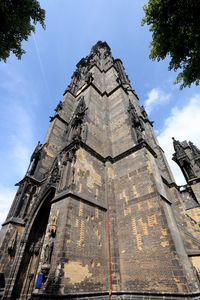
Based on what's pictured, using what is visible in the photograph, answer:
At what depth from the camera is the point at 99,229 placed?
24.7ft

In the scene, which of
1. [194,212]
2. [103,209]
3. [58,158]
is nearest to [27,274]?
[103,209]

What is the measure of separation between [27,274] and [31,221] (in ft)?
8.40

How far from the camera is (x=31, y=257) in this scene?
8820mm

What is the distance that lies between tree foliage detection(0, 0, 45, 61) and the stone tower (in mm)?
5372

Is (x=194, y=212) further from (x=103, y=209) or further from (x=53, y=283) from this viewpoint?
(x=53, y=283)

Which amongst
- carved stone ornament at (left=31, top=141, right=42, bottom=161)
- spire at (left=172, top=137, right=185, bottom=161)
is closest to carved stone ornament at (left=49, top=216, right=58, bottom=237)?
carved stone ornament at (left=31, top=141, right=42, bottom=161)

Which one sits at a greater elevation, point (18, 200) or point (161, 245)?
point (18, 200)

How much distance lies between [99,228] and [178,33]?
27.2ft

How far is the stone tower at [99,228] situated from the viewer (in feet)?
18.3

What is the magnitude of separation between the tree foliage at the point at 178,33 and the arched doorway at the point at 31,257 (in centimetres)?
864

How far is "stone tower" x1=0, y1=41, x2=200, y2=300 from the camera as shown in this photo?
558 centimetres

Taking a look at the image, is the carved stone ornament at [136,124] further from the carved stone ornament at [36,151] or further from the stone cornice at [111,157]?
the carved stone ornament at [36,151]

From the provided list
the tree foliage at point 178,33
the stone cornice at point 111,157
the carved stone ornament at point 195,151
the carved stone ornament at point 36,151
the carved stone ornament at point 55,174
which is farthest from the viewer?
the carved stone ornament at point 195,151

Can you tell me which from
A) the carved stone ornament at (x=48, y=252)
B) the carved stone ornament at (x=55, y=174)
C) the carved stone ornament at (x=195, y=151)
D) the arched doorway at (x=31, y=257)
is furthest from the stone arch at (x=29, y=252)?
the carved stone ornament at (x=195, y=151)
